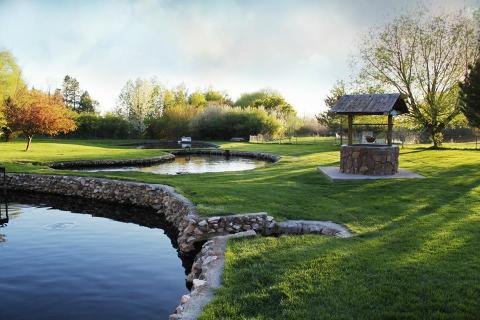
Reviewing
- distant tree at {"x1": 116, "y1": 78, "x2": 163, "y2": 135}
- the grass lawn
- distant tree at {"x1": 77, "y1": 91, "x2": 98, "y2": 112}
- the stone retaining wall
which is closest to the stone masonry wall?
the grass lawn

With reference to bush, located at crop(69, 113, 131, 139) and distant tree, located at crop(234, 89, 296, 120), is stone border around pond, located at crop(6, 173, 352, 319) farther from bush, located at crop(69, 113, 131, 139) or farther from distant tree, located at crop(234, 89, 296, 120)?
distant tree, located at crop(234, 89, 296, 120)

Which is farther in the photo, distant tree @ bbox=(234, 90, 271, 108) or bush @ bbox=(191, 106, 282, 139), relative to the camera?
distant tree @ bbox=(234, 90, 271, 108)

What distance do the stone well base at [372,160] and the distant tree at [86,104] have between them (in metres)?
85.0

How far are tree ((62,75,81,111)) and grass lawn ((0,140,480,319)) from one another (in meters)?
91.1

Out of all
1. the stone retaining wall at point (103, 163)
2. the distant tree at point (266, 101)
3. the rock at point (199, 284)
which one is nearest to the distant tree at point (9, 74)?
the stone retaining wall at point (103, 163)

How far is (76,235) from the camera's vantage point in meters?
12.1

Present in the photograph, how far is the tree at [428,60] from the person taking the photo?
3347 cm

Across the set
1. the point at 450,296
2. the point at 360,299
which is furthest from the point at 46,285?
the point at 450,296

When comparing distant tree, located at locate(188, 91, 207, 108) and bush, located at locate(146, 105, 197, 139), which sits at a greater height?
distant tree, located at locate(188, 91, 207, 108)

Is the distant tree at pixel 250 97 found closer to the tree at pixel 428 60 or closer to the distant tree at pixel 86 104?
the distant tree at pixel 86 104

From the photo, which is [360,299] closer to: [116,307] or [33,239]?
[116,307]

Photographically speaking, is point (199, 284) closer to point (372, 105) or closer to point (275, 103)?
point (372, 105)

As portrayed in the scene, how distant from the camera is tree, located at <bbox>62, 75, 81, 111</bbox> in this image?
96438 millimetres

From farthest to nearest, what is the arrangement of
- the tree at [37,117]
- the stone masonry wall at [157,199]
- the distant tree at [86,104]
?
1. the distant tree at [86,104]
2. the tree at [37,117]
3. the stone masonry wall at [157,199]
